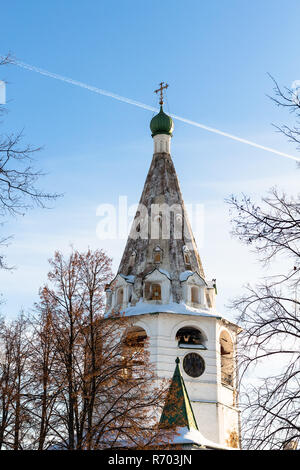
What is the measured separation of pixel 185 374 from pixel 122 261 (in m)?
6.17

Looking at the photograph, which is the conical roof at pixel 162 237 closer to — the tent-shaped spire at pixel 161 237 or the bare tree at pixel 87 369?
the tent-shaped spire at pixel 161 237

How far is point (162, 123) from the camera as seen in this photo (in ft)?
102

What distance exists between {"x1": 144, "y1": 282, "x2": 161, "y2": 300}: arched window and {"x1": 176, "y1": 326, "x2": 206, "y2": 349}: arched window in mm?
1694

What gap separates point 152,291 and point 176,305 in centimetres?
125

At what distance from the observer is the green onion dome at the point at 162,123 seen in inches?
1220

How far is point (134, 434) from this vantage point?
14.0 metres

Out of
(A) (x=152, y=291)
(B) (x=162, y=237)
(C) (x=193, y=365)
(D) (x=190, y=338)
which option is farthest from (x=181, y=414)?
(B) (x=162, y=237)

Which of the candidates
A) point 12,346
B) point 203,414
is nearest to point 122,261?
point 203,414

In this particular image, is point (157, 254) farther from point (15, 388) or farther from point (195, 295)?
point (15, 388)

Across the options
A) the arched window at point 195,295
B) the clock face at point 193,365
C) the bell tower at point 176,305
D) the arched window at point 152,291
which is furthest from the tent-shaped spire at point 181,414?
the arched window at point 195,295
